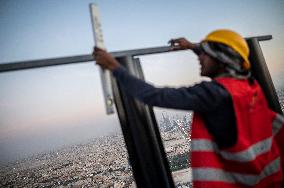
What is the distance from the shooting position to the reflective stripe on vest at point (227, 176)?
202 cm

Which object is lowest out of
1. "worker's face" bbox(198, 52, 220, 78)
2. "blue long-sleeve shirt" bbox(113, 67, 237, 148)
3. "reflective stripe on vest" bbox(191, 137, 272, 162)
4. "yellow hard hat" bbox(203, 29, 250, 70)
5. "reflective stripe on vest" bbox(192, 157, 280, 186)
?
"reflective stripe on vest" bbox(192, 157, 280, 186)

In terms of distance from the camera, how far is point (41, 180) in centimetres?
6994

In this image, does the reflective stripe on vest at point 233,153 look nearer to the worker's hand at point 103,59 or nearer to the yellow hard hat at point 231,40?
the yellow hard hat at point 231,40

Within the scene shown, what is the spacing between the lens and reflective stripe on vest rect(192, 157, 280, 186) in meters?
2.02

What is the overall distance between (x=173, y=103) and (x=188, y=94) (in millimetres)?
122

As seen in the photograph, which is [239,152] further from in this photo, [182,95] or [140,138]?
[140,138]

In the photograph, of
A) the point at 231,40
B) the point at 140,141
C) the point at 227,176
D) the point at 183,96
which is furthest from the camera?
the point at 140,141

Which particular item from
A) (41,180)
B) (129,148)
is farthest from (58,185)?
(129,148)

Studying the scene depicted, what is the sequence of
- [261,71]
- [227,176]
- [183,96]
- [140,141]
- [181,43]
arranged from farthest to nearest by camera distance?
[261,71] → [181,43] → [140,141] → [227,176] → [183,96]

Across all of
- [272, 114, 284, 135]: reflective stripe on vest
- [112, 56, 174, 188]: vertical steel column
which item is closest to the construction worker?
[272, 114, 284, 135]: reflective stripe on vest

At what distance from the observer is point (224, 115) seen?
1.97 metres

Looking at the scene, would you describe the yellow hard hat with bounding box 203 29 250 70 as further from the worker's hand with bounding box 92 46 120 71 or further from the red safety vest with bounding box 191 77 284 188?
the worker's hand with bounding box 92 46 120 71

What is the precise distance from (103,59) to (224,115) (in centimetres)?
94

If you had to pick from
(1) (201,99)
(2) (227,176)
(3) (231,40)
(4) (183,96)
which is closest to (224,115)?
(1) (201,99)
